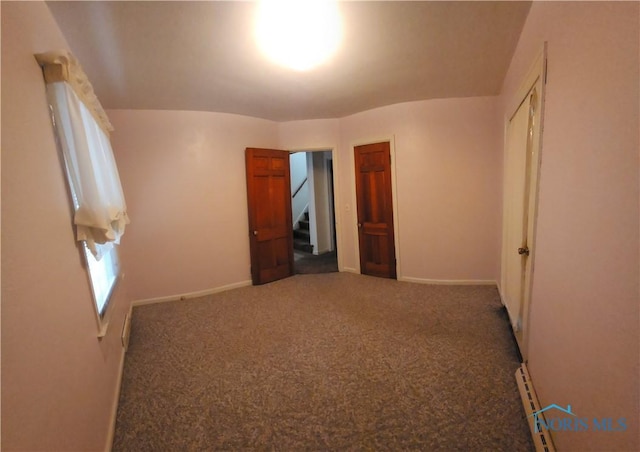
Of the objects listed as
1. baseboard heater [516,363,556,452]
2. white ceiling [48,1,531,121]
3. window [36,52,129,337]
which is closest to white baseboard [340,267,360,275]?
white ceiling [48,1,531,121]

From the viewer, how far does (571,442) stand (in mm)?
1091

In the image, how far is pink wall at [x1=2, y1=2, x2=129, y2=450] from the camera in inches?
30.7

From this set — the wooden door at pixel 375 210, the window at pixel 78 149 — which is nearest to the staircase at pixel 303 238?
the wooden door at pixel 375 210

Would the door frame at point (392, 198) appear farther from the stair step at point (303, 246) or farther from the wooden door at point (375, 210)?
the stair step at point (303, 246)

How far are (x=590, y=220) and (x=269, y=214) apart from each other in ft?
11.4

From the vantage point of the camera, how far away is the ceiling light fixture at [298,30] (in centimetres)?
165

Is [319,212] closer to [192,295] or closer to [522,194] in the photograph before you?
[192,295]

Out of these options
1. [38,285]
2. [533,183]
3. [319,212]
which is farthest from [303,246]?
[38,285]

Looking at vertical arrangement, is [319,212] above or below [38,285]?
below

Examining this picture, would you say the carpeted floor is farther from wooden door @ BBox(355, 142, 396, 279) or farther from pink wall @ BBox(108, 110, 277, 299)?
wooden door @ BBox(355, 142, 396, 279)

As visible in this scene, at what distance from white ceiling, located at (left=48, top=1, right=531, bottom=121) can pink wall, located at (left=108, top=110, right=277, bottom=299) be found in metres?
0.28

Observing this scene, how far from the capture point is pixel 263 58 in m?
2.23

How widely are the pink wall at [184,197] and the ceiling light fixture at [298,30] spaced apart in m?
1.72

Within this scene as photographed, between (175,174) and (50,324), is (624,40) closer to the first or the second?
(50,324)
